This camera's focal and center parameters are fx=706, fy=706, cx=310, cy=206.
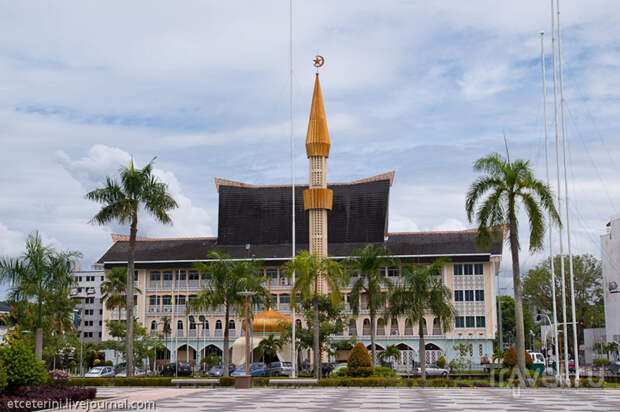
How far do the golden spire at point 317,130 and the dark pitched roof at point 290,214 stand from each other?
48.3 ft

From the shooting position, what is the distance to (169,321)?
260 feet

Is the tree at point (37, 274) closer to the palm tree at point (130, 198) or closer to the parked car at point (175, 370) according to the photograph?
the palm tree at point (130, 198)

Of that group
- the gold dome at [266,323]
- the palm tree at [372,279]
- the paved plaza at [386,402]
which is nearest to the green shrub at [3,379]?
the paved plaza at [386,402]

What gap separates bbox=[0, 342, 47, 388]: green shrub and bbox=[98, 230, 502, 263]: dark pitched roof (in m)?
55.1

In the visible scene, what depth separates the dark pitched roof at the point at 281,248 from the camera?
7462 cm

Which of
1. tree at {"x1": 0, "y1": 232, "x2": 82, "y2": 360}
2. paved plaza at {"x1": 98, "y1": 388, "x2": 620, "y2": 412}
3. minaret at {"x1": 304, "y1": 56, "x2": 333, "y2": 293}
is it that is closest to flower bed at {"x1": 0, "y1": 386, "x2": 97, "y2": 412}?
paved plaza at {"x1": 98, "y1": 388, "x2": 620, "y2": 412}

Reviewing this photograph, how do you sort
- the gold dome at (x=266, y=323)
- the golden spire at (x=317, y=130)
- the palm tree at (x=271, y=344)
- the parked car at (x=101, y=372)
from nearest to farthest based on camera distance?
the parked car at (x=101, y=372)
the palm tree at (x=271, y=344)
the gold dome at (x=266, y=323)
the golden spire at (x=317, y=130)

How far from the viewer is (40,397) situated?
21.5 metres

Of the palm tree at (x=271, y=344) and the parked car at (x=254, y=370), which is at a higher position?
the palm tree at (x=271, y=344)

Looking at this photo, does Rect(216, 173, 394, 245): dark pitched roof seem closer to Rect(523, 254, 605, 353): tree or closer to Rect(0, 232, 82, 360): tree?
Rect(523, 254, 605, 353): tree

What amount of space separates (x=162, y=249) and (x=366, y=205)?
79.3ft

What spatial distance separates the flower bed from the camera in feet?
65.0

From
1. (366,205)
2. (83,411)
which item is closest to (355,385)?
(83,411)

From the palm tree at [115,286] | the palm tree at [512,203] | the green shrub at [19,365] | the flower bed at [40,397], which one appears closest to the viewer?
the flower bed at [40,397]
